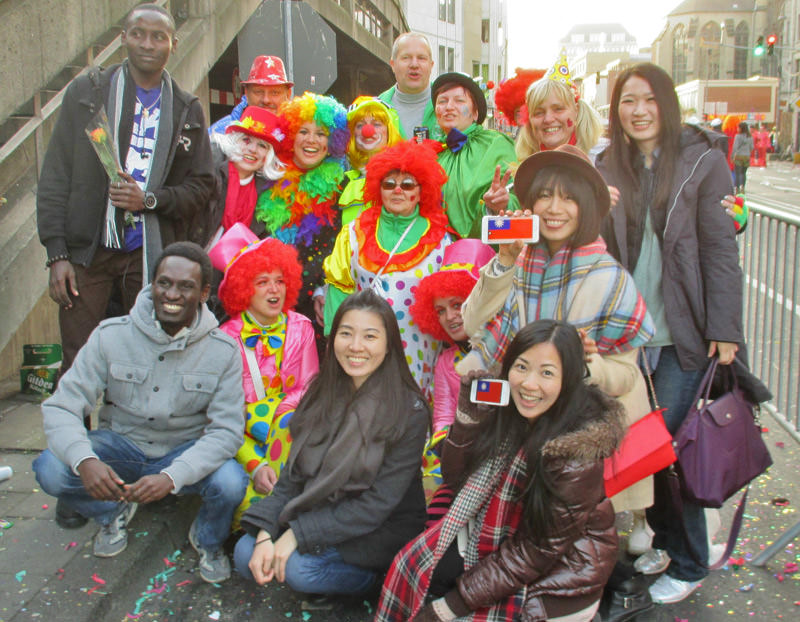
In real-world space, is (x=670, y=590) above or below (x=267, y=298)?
below

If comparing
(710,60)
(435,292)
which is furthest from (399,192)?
(710,60)

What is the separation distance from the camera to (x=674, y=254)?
2938 mm

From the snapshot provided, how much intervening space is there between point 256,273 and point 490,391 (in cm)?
179

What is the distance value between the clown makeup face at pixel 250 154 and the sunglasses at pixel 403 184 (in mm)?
928

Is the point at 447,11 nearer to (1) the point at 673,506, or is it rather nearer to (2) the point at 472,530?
(1) the point at 673,506

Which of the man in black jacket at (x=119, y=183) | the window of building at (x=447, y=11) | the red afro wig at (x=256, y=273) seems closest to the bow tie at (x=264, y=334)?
the red afro wig at (x=256, y=273)

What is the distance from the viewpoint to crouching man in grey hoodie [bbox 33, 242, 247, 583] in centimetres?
312

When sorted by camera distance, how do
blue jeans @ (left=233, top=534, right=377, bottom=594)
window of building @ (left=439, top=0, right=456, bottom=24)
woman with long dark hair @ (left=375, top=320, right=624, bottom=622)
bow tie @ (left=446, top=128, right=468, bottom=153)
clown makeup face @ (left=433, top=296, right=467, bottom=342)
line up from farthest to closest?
window of building @ (left=439, top=0, right=456, bottom=24) < bow tie @ (left=446, top=128, right=468, bottom=153) < clown makeup face @ (left=433, top=296, right=467, bottom=342) < blue jeans @ (left=233, top=534, right=377, bottom=594) < woman with long dark hair @ (left=375, top=320, right=624, bottom=622)

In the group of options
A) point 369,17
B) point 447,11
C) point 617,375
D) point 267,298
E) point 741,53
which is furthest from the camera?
point 741,53

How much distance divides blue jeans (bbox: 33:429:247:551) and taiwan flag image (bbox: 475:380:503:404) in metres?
1.27

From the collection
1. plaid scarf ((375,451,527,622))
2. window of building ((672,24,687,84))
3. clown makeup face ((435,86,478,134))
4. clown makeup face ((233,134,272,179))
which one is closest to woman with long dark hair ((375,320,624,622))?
plaid scarf ((375,451,527,622))

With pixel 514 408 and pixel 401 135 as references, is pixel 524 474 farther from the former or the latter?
pixel 401 135

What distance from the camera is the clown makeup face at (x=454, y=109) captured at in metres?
4.31

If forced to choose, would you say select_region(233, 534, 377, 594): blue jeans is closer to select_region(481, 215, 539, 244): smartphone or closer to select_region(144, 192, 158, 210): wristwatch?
select_region(481, 215, 539, 244): smartphone
